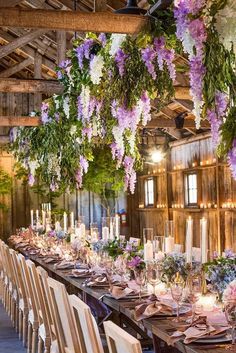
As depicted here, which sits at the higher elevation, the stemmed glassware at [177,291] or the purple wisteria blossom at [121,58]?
the purple wisteria blossom at [121,58]

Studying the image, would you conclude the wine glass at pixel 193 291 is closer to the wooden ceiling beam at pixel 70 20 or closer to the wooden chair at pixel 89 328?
the wooden chair at pixel 89 328

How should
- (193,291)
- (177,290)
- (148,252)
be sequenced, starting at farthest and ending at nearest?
1. (148,252)
2. (193,291)
3. (177,290)

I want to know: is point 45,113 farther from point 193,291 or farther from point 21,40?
point 193,291

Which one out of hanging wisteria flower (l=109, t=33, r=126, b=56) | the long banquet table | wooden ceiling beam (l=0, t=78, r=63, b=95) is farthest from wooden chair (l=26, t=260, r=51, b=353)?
wooden ceiling beam (l=0, t=78, r=63, b=95)

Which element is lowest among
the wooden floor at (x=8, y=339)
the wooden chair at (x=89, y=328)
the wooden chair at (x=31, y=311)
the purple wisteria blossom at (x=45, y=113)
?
the wooden floor at (x=8, y=339)

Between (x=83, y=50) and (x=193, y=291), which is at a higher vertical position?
(x=83, y=50)

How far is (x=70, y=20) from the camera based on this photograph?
4.24m

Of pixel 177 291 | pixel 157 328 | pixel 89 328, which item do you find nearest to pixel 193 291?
pixel 177 291

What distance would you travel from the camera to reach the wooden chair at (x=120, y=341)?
6.56 feet

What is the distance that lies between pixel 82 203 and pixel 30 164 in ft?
16.2

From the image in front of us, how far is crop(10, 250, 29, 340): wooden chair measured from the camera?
5.79 meters

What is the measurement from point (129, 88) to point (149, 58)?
46 centimetres

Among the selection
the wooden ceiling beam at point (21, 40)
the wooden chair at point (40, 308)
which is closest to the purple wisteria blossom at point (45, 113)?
the wooden ceiling beam at point (21, 40)

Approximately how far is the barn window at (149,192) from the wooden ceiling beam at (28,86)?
5701mm
